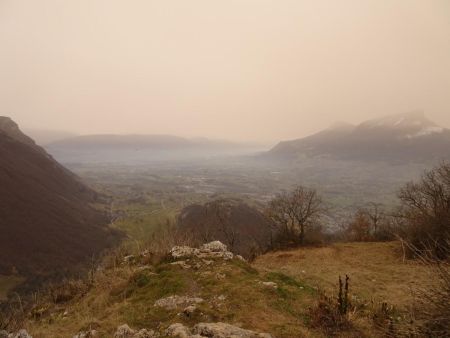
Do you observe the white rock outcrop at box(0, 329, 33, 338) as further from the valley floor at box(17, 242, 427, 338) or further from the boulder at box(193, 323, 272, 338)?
the boulder at box(193, 323, 272, 338)

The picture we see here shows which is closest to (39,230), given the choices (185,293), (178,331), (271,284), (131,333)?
(185,293)

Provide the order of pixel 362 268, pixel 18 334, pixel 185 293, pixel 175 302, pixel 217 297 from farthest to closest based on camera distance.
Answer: pixel 362 268
pixel 185 293
pixel 217 297
pixel 175 302
pixel 18 334

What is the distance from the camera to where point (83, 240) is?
160500mm

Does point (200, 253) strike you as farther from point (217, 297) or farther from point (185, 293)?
point (217, 297)

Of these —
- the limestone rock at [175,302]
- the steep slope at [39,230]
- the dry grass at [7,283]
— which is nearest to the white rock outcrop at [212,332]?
the limestone rock at [175,302]

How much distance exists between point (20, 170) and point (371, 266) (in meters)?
225

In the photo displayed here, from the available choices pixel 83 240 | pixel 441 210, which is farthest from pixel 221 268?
pixel 83 240

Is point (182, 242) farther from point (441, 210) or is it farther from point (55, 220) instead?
point (55, 220)

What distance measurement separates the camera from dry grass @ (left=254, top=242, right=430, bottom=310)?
53.6 feet

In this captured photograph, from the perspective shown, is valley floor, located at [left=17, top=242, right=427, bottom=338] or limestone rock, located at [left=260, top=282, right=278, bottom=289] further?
limestone rock, located at [left=260, top=282, right=278, bottom=289]

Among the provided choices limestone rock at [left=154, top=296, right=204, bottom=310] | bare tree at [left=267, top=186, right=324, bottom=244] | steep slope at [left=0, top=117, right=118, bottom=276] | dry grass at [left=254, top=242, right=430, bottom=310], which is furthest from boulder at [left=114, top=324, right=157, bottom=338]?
steep slope at [left=0, top=117, right=118, bottom=276]

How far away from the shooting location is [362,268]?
2275cm

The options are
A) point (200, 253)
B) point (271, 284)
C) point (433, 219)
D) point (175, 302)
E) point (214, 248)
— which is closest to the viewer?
point (175, 302)

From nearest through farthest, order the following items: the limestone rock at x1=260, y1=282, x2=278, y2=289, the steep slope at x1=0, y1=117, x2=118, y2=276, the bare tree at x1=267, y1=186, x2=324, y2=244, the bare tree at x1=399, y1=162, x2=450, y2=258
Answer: the limestone rock at x1=260, y1=282, x2=278, y2=289
the bare tree at x1=399, y1=162, x2=450, y2=258
the bare tree at x1=267, y1=186, x2=324, y2=244
the steep slope at x1=0, y1=117, x2=118, y2=276
